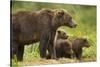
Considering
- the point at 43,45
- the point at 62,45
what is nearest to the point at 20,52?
the point at 43,45

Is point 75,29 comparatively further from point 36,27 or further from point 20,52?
point 20,52

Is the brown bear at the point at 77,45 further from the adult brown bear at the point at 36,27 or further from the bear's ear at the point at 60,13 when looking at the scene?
the bear's ear at the point at 60,13

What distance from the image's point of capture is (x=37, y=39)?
2262mm

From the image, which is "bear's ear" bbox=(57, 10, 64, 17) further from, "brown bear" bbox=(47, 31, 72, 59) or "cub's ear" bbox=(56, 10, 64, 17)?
"brown bear" bbox=(47, 31, 72, 59)

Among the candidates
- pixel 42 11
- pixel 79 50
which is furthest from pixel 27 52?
pixel 79 50

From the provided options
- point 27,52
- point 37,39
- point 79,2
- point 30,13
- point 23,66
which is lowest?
point 23,66

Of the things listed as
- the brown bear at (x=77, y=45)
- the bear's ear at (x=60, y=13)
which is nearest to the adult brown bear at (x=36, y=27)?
the bear's ear at (x=60, y=13)

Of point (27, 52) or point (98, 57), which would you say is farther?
point (98, 57)

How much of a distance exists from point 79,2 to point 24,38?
0.83m

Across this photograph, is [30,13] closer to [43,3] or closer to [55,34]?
[43,3]

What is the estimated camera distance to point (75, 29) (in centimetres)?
242

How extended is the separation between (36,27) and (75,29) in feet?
1.65

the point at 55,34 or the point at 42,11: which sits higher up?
the point at 42,11
